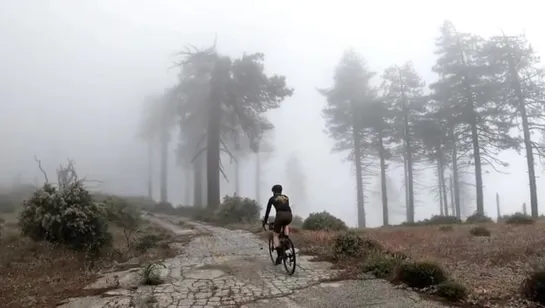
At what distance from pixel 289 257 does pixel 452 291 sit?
343cm

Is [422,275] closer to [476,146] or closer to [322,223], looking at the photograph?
[322,223]

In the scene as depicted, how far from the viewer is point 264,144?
5019 cm

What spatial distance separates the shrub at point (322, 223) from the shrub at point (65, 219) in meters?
8.13

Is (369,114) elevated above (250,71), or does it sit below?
below

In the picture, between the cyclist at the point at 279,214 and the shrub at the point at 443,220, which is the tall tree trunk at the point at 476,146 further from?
the cyclist at the point at 279,214

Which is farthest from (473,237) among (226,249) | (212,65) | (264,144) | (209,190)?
(264,144)

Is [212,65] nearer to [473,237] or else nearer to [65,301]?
[473,237]

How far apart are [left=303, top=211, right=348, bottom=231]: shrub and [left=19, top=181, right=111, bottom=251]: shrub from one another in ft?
26.7

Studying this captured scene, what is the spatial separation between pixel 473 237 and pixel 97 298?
1184 centimetres

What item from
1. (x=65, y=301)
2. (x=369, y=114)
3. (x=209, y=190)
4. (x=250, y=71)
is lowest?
(x=65, y=301)

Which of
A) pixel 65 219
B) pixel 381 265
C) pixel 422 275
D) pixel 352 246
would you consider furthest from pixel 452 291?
pixel 65 219

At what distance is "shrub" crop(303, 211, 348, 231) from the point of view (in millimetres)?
15898

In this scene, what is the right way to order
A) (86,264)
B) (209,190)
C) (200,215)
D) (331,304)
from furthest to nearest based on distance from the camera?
1. (209,190)
2. (200,215)
3. (86,264)
4. (331,304)

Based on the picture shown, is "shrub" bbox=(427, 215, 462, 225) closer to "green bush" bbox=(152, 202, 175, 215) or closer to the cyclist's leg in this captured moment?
the cyclist's leg
